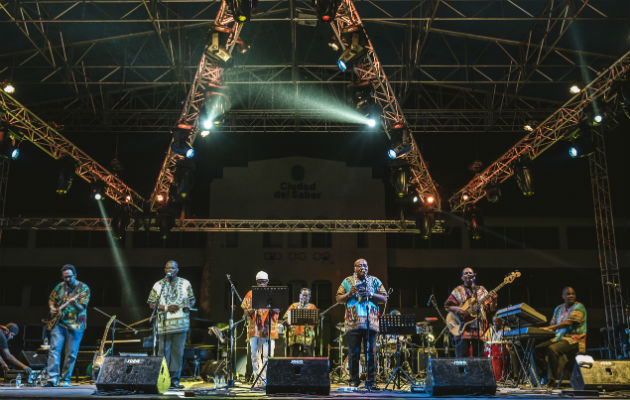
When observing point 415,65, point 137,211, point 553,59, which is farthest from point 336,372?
point 553,59

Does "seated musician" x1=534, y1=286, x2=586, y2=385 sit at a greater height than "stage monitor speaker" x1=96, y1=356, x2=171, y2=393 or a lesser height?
greater

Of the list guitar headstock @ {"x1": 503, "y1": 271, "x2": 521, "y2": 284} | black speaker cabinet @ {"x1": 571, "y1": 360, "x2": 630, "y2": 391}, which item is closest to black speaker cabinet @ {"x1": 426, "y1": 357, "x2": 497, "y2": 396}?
black speaker cabinet @ {"x1": 571, "y1": 360, "x2": 630, "y2": 391}

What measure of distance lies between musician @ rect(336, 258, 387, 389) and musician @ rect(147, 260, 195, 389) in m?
2.63

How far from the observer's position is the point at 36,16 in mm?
15047

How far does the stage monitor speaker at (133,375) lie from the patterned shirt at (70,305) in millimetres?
A: 2565

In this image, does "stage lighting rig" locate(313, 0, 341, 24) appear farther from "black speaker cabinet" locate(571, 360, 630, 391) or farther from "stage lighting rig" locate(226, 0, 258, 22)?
"black speaker cabinet" locate(571, 360, 630, 391)

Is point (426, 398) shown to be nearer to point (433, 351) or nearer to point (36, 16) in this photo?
point (433, 351)

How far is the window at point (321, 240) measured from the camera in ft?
90.3

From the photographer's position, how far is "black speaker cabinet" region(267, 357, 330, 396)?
7.23 m

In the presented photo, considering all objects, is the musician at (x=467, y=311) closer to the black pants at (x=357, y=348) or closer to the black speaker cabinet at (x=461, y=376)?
the black pants at (x=357, y=348)

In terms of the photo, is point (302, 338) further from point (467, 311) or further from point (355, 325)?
point (355, 325)

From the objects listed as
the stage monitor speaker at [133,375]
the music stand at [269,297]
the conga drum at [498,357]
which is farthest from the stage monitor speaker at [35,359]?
the conga drum at [498,357]

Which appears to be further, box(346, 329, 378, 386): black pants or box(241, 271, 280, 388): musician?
box(241, 271, 280, 388): musician

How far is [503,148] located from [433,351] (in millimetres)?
11155
